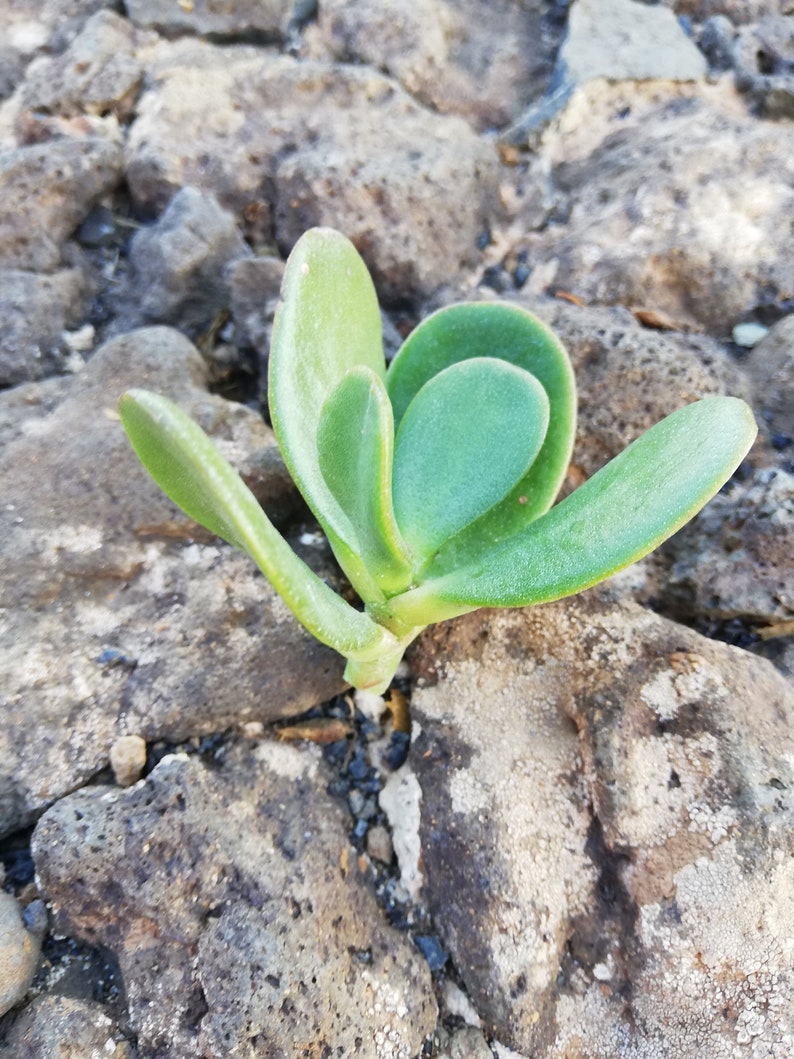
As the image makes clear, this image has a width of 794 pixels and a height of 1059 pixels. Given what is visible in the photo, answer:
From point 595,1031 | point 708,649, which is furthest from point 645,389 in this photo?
point 595,1031

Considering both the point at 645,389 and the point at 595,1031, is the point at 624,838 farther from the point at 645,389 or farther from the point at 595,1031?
the point at 645,389

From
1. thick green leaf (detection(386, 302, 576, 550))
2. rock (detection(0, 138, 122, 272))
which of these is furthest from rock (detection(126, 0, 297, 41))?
thick green leaf (detection(386, 302, 576, 550))

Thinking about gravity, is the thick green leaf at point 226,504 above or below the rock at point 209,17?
below

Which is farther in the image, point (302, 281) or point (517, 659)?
point (517, 659)

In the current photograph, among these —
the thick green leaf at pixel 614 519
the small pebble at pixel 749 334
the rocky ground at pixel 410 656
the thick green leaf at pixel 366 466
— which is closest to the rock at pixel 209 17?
the rocky ground at pixel 410 656

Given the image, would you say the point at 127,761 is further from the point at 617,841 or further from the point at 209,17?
the point at 209,17

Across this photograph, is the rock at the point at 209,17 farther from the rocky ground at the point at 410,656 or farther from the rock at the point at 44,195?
the rock at the point at 44,195
